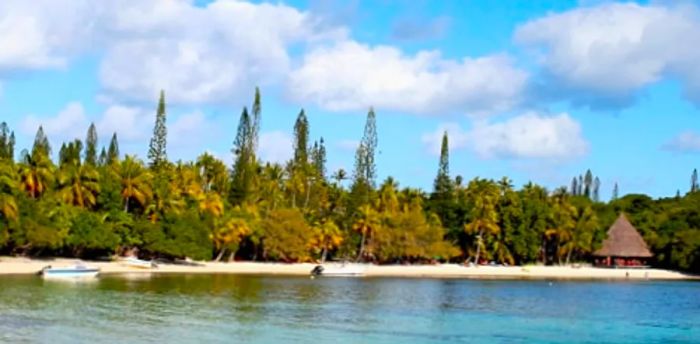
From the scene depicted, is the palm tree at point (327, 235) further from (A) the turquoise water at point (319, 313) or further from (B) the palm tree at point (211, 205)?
(A) the turquoise water at point (319, 313)

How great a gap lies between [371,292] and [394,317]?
57.9 feet

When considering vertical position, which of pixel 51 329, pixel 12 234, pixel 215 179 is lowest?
pixel 51 329

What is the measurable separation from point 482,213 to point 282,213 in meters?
23.6

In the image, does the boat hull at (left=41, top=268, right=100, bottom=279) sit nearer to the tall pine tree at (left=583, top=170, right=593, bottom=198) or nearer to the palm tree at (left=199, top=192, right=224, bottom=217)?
the palm tree at (left=199, top=192, right=224, bottom=217)

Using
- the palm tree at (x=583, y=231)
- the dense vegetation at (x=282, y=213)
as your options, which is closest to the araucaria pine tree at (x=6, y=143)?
the dense vegetation at (x=282, y=213)

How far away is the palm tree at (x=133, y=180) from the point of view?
7938cm

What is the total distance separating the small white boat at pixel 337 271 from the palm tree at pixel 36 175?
24936mm

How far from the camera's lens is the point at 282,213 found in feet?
296

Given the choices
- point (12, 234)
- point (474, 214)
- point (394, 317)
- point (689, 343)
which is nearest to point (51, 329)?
point (394, 317)

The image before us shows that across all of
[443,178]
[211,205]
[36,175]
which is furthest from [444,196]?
[36,175]

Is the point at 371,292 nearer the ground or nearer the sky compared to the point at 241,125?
nearer the ground

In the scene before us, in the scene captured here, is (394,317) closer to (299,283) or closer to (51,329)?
(51,329)

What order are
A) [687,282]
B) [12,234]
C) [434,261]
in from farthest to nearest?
[434,261] → [687,282] → [12,234]

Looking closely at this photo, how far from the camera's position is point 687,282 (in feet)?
319
